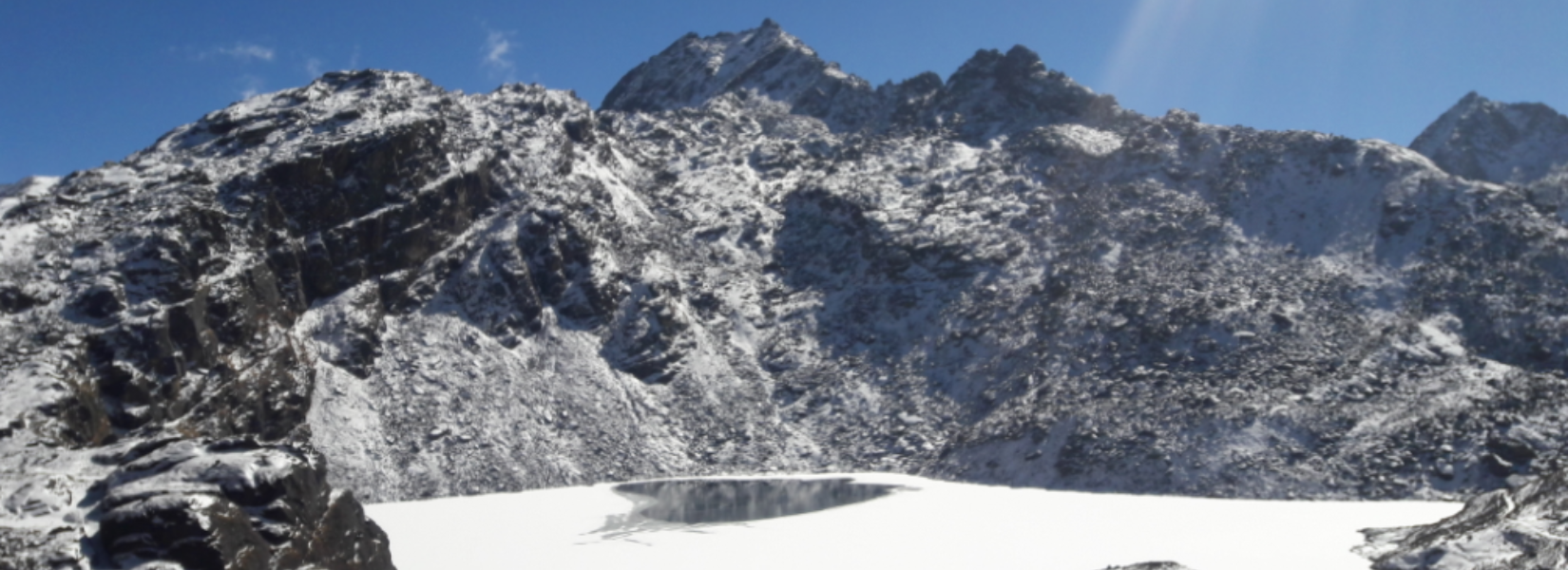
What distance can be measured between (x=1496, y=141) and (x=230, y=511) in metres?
122

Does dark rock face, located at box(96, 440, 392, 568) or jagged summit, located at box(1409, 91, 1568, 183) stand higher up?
jagged summit, located at box(1409, 91, 1568, 183)

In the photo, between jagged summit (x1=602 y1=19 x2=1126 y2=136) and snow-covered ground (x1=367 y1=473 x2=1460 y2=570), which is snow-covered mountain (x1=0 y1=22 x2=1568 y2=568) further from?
jagged summit (x1=602 y1=19 x2=1126 y2=136)

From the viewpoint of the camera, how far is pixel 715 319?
6444cm

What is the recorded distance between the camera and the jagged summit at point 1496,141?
3770 inches

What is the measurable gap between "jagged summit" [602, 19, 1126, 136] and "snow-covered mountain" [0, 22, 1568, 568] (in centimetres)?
777

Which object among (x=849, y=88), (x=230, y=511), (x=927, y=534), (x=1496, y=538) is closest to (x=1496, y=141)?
(x=849, y=88)

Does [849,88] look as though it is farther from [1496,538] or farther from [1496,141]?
[1496,538]

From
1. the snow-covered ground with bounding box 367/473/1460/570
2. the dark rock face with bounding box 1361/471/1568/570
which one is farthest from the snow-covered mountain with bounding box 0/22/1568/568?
the dark rock face with bounding box 1361/471/1568/570

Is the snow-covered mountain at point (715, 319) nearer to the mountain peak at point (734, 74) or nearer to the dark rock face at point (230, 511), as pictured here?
the dark rock face at point (230, 511)

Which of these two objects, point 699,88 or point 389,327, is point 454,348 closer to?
point 389,327

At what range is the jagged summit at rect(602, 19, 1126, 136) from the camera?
293 feet

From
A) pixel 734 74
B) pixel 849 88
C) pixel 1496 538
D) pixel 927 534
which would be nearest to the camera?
pixel 1496 538

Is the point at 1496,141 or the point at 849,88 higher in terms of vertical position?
the point at 849,88

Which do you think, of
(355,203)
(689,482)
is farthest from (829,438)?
(355,203)
